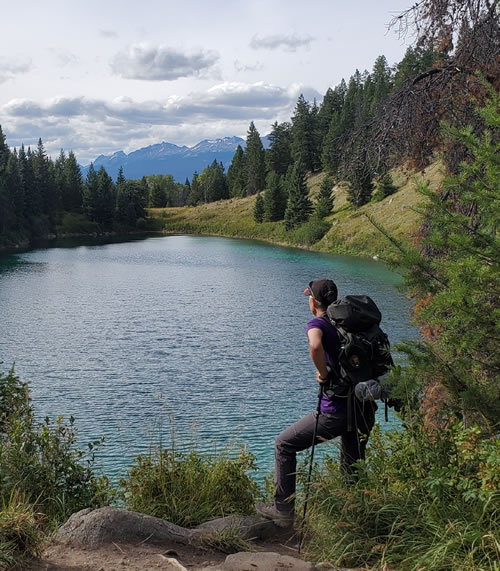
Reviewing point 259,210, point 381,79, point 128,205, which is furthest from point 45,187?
point 381,79

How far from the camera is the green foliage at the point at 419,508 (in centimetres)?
387

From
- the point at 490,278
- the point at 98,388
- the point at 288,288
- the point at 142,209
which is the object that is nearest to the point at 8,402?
the point at 490,278

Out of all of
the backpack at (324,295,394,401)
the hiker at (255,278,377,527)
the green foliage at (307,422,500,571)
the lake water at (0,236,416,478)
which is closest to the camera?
the green foliage at (307,422,500,571)

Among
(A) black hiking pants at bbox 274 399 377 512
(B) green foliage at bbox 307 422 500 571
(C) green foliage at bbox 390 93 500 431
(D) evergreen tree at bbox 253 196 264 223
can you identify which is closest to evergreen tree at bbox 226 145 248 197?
(D) evergreen tree at bbox 253 196 264 223

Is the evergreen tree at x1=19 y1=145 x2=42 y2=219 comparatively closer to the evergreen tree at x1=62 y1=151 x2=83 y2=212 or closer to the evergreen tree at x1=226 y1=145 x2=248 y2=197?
the evergreen tree at x1=62 y1=151 x2=83 y2=212

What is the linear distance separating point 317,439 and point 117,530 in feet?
5.84

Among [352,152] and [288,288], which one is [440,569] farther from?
[288,288]

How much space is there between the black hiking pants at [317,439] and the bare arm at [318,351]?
0.36m

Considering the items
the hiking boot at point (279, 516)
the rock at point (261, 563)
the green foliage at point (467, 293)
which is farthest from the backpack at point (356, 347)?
the rock at point (261, 563)

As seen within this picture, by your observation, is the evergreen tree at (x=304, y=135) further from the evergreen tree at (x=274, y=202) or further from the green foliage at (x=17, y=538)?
the green foliage at (x=17, y=538)

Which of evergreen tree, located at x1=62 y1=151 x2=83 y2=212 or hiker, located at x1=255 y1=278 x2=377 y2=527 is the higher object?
evergreen tree, located at x1=62 y1=151 x2=83 y2=212

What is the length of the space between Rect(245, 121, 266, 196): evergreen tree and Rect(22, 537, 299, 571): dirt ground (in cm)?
11736

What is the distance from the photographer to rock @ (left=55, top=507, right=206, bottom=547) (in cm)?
488

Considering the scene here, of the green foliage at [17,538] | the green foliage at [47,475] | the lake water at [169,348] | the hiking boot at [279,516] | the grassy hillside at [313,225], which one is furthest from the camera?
the grassy hillside at [313,225]
